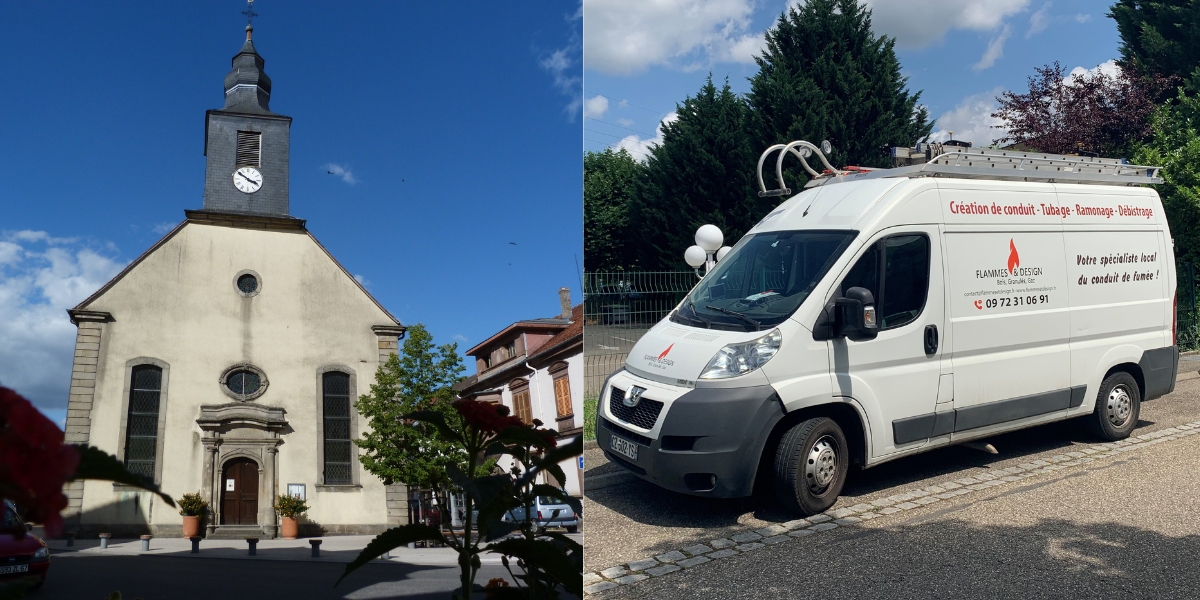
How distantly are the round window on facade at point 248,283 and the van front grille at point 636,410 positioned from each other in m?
3.85

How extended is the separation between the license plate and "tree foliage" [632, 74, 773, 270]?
14.6 m

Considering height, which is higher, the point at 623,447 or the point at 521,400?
the point at 623,447

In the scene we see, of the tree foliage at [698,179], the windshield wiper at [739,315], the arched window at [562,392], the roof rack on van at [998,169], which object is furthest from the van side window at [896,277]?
the tree foliage at [698,179]

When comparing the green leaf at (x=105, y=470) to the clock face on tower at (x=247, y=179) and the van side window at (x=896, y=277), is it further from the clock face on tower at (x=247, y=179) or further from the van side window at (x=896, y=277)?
the van side window at (x=896, y=277)

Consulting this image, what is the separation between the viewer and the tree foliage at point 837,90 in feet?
66.4

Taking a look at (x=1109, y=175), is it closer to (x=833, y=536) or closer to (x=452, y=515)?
(x=833, y=536)

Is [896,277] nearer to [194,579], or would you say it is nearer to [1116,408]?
[1116,408]

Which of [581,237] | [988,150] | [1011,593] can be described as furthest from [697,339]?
[581,237]

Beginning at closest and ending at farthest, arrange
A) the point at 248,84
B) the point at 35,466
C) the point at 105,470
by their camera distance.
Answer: the point at 35,466 → the point at 105,470 → the point at 248,84

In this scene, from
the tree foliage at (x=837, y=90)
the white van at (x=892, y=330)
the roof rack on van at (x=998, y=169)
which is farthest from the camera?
the tree foliage at (x=837, y=90)

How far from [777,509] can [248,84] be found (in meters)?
4.45

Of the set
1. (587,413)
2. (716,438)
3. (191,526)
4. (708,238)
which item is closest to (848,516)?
(716,438)

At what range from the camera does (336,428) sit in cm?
90

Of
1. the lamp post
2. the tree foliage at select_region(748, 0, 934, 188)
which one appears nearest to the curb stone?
the lamp post
